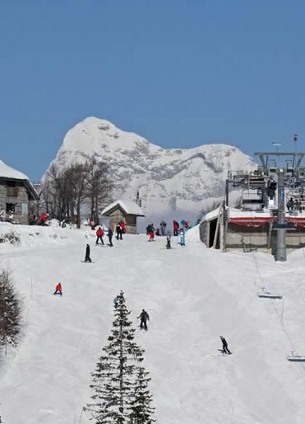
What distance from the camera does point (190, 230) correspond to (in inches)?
3216

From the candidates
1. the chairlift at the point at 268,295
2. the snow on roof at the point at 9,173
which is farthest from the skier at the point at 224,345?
the snow on roof at the point at 9,173

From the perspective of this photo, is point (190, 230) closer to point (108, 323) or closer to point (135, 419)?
point (108, 323)

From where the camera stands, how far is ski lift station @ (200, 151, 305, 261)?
66.2 m

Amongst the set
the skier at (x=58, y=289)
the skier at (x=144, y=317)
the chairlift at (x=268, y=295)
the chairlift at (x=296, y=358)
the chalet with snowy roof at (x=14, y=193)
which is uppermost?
the chalet with snowy roof at (x=14, y=193)

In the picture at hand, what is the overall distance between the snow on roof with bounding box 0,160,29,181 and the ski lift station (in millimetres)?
17977

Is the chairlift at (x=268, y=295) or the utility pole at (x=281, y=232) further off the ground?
the utility pole at (x=281, y=232)

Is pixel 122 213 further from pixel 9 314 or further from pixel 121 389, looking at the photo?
pixel 121 389

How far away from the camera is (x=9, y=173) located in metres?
80.4

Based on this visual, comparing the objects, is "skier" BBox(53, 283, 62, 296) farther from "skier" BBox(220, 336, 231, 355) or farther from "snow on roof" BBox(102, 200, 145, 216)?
"snow on roof" BBox(102, 200, 145, 216)

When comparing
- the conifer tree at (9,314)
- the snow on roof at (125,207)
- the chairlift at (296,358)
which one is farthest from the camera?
the snow on roof at (125,207)

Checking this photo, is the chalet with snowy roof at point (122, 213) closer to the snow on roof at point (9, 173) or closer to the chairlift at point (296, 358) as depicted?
the snow on roof at point (9, 173)

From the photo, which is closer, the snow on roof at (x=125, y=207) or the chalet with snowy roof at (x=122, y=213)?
the snow on roof at (x=125, y=207)

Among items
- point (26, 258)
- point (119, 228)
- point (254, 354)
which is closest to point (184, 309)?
point (254, 354)

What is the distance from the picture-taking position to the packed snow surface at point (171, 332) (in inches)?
1438
